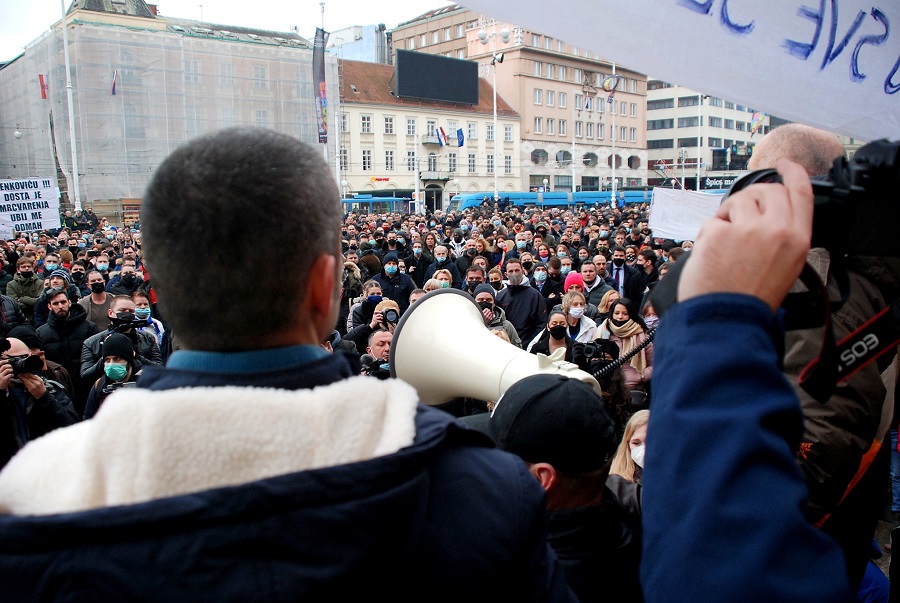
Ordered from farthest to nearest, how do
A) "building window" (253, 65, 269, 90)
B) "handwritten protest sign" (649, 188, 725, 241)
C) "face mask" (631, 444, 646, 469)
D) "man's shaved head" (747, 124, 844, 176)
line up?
"building window" (253, 65, 269, 90) → "handwritten protest sign" (649, 188, 725, 241) → "face mask" (631, 444, 646, 469) → "man's shaved head" (747, 124, 844, 176)

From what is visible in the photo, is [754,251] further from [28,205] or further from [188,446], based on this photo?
[28,205]

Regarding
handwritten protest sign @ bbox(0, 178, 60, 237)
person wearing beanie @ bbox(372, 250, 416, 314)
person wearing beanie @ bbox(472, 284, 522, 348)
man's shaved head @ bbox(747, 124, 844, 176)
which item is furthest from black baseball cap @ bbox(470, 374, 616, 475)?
handwritten protest sign @ bbox(0, 178, 60, 237)

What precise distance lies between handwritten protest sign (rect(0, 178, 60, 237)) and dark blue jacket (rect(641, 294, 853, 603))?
1339 cm

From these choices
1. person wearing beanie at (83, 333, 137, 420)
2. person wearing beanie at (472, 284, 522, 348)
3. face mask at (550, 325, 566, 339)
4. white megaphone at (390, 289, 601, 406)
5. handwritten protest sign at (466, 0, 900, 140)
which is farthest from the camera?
person wearing beanie at (472, 284, 522, 348)

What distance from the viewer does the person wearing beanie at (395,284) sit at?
29.4 feet

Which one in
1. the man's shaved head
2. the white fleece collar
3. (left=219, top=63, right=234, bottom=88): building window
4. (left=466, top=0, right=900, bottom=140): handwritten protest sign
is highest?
(left=219, top=63, right=234, bottom=88): building window

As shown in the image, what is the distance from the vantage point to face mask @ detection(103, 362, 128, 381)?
4.66m

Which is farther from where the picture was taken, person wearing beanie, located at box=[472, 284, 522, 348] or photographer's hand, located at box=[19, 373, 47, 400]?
person wearing beanie, located at box=[472, 284, 522, 348]

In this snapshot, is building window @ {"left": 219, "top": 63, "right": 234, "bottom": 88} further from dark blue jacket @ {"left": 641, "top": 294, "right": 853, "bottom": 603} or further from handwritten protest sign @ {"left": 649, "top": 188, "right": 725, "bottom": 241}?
dark blue jacket @ {"left": 641, "top": 294, "right": 853, "bottom": 603}

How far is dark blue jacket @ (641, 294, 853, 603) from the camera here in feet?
2.23

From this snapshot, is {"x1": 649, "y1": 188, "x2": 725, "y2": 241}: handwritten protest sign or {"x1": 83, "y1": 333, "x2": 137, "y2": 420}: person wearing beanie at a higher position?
{"x1": 649, "y1": 188, "x2": 725, "y2": 241}: handwritten protest sign

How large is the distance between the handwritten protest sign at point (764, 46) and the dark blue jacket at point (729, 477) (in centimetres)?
79

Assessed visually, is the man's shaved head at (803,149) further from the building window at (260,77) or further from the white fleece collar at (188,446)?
the building window at (260,77)

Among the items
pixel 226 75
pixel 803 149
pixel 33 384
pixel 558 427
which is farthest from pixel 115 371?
pixel 226 75
